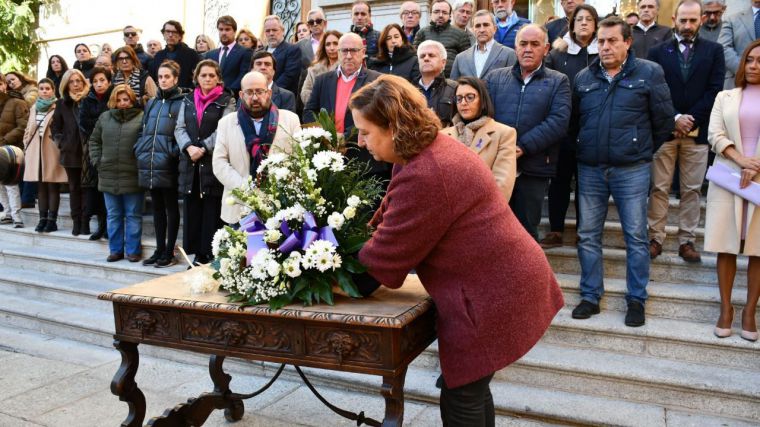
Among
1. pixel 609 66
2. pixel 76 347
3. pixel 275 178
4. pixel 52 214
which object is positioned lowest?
pixel 76 347

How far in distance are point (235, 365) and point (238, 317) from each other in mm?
2280

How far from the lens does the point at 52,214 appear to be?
25.7 ft

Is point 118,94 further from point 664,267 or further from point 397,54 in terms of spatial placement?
point 664,267

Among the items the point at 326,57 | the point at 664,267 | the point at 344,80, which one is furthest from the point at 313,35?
the point at 664,267

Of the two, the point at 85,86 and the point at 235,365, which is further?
the point at 85,86

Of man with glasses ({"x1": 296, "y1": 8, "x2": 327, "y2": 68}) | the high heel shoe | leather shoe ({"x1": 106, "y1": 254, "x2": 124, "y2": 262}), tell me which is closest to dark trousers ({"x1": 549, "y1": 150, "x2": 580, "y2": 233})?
the high heel shoe

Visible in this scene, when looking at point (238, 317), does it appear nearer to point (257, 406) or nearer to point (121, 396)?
point (121, 396)

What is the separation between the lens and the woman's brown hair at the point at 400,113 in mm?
2260

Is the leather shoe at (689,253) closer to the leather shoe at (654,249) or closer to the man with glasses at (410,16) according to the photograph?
the leather shoe at (654,249)

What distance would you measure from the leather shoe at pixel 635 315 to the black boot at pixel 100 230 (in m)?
5.68

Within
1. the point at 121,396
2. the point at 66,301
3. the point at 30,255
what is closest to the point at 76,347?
the point at 66,301

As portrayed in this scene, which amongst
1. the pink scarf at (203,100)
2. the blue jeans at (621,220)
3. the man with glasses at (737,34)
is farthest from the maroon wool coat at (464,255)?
the man with glasses at (737,34)

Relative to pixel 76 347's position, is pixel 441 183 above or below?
above

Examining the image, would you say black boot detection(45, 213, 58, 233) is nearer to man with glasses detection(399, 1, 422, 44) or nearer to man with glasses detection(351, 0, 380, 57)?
man with glasses detection(351, 0, 380, 57)
